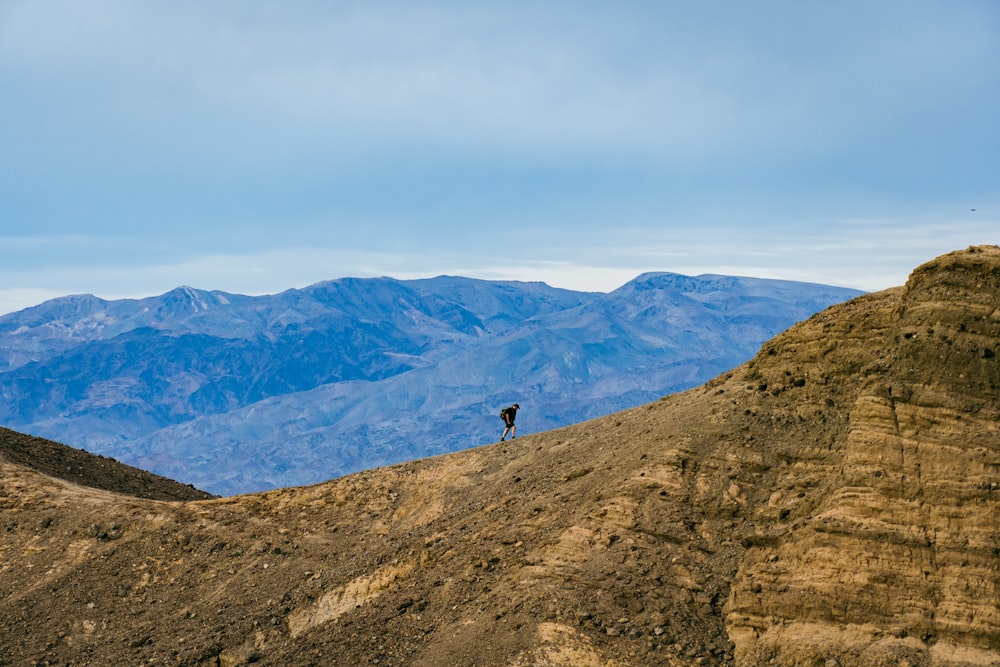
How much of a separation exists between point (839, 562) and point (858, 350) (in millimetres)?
5561

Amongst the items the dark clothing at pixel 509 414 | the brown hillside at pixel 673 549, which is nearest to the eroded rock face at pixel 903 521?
the brown hillside at pixel 673 549

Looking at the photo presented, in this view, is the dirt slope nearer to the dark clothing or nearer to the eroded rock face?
the dark clothing

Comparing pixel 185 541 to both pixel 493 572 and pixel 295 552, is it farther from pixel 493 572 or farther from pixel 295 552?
pixel 493 572

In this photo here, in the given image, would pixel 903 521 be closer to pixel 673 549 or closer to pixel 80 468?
pixel 673 549

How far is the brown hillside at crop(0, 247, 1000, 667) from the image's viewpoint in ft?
57.4

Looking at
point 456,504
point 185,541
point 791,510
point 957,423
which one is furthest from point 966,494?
point 185,541

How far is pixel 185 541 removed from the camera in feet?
93.0

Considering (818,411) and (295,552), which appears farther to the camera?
(295,552)

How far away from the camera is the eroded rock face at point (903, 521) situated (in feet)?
55.3

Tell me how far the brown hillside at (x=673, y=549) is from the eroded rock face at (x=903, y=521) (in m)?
0.04

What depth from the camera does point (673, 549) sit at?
1975 centimetres

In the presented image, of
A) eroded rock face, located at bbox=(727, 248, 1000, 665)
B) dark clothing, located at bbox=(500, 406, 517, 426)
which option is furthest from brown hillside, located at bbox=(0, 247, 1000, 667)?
dark clothing, located at bbox=(500, 406, 517, 426)

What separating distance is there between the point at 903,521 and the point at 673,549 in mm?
4468

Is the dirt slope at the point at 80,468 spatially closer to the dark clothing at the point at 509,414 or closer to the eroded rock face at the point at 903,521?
the dark clothing at the point at 509,414
